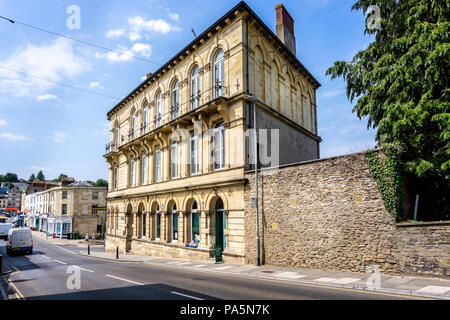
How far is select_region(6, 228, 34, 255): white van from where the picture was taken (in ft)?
95.9

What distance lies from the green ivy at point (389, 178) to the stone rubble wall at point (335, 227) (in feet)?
0.75

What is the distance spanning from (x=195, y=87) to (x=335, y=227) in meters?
14.4

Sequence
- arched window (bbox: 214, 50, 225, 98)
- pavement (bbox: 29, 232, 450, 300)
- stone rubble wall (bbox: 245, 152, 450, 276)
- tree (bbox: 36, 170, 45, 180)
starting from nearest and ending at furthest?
pavement (bbox: 29, 232, 450, 300)
stone rubble wall (bbox: 245, 152, 450, 276)
arched window (bbox: 214, 50, 225, 98)
tree (bbox: 36, 170, 45, 180)

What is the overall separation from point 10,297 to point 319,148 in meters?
25.1

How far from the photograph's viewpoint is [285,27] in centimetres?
2517

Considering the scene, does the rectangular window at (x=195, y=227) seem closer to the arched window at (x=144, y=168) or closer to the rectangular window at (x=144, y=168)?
the rectangular window at (x=144, y=168)

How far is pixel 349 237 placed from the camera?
13.2 m

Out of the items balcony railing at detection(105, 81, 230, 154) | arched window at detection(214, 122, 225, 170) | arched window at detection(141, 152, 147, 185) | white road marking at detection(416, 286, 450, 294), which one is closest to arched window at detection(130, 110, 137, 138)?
balcony railing at detection(105, 81, 230, 154)

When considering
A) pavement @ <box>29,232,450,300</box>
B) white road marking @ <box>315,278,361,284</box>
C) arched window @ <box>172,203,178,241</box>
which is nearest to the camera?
pavement @ <box>29,232,450,300</box>

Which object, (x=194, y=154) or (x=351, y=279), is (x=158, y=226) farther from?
(x=351, y=279)

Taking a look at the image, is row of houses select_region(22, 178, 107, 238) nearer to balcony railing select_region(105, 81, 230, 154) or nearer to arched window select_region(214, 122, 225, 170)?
balcony railing select_region(105, 81, 230, 154)

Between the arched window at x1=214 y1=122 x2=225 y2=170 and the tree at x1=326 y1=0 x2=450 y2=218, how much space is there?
8460mm

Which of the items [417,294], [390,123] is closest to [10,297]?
[417,294]

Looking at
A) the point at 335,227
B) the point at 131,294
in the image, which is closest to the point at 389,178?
the point at 335,227
